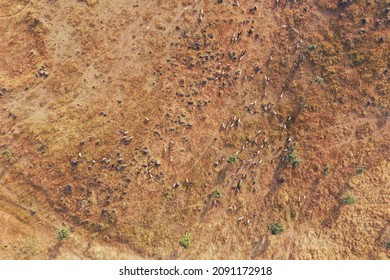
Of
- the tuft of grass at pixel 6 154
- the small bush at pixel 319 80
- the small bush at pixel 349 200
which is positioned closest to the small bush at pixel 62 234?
the tuft of grass at pixel 6 154

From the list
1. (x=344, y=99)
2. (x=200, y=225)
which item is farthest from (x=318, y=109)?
(x=200, y=225)

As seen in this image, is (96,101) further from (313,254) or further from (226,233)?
(313,254)

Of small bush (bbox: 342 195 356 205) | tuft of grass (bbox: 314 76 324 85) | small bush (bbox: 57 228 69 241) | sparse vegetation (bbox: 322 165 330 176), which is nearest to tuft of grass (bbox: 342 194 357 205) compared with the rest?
small bush (bbox: 342 195 356 205)

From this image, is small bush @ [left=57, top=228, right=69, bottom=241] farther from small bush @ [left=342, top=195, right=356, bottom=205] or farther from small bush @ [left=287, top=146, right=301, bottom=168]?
small bush @ [left=342, top=195, right=356, bottom=205]

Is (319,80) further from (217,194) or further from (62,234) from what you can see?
(62,234)

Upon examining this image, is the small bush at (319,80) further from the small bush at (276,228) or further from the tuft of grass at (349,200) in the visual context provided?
the small bush at (276,228)
